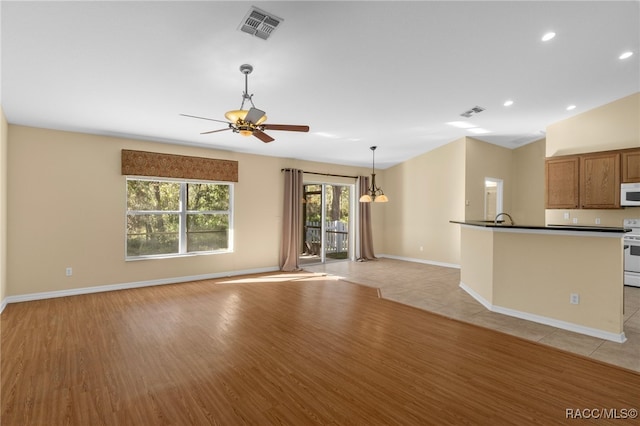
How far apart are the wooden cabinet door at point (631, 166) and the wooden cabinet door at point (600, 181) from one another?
78 mm

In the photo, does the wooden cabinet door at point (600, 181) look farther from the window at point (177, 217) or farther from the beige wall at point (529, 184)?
the window at point (177, 217)

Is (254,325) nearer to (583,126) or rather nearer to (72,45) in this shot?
(72,45)

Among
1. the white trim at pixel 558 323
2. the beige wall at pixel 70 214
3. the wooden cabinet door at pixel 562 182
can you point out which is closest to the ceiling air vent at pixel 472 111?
the wooden cabinet door at pixel 562 182

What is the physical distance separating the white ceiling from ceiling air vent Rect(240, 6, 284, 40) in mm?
59

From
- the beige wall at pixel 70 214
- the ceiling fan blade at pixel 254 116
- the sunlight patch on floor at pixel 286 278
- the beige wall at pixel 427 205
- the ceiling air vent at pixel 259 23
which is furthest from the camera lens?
the beige wall at pixel 427 205

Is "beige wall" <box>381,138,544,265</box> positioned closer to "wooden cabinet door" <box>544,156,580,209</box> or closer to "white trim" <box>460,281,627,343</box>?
"wooden cabinet door" <box>544,156,580,209</box>

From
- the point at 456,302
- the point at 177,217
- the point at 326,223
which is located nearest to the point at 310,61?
the point at 456,302

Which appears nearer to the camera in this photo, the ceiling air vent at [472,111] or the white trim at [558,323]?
the white trim at [558,323]

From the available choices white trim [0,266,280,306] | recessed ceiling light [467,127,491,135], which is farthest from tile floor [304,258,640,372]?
recessed ceiling light [467,127,491,135]

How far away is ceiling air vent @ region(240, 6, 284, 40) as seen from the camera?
8.03 feet

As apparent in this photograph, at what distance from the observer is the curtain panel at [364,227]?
8.76 meters

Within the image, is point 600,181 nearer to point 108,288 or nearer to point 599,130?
point 599,130

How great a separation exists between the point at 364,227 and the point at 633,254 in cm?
539

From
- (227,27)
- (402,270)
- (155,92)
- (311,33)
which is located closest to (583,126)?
(402,270)
